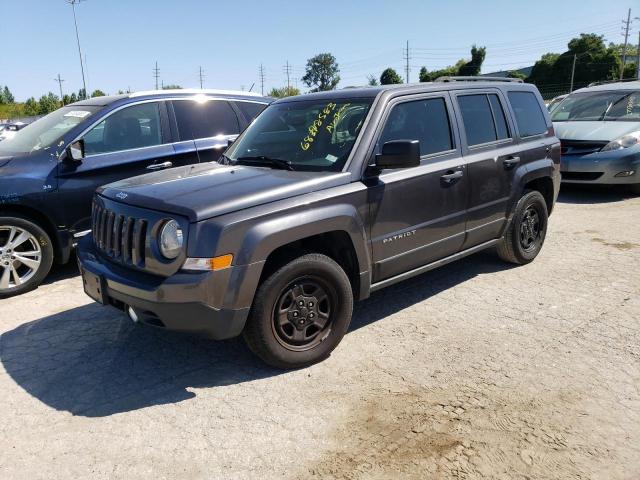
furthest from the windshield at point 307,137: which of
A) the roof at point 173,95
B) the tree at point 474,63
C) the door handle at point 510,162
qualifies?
the tree at point 474,63

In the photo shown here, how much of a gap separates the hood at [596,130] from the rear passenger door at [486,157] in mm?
4517

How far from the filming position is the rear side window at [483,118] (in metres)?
4.69

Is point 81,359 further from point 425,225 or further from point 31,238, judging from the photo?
point 425,225

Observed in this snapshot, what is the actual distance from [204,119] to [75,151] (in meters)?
1.62

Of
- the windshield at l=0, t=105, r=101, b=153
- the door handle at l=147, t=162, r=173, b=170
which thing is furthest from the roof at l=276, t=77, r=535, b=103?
the windshield at l=0, t=105, r=101, b=153

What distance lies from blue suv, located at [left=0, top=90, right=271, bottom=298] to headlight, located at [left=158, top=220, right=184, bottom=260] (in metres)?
1.69

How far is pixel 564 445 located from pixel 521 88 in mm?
3926

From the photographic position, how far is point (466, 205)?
4.58 m

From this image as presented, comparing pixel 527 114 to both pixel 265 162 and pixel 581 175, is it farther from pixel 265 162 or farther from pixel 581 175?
pixel 581 175

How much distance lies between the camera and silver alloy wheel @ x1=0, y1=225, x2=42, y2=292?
4996mm

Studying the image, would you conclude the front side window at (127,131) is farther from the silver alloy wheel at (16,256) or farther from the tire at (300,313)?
the tire at (300,313)

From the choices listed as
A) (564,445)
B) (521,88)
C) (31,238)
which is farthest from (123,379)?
(521,88)

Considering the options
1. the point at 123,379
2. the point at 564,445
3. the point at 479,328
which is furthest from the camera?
the point at 479,328

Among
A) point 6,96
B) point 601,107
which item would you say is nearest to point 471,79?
point 601,107
